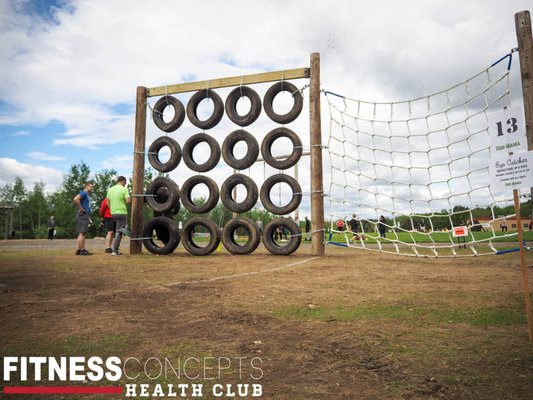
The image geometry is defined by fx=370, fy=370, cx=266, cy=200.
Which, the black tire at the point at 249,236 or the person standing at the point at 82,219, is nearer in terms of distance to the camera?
the person standing at the point at 82,219

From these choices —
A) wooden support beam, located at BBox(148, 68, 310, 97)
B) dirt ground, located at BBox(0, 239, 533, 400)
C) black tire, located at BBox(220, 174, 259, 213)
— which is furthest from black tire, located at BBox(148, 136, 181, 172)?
dirt ground, located at BBox(0, 239, 533, 400)

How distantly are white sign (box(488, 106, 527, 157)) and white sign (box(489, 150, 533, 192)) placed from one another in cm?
6

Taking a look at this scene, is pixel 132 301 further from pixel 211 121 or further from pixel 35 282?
pixel 211 121

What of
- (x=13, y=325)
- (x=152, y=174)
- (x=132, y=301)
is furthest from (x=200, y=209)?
(x=152, y=174)

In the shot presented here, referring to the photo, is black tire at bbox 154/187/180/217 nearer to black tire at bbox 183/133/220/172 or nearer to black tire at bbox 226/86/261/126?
black tire at bbox 183/133/220/172

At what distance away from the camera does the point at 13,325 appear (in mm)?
3410

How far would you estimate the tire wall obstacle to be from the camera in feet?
30.0

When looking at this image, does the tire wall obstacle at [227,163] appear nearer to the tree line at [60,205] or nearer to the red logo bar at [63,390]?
the red logo bar at [63,390]

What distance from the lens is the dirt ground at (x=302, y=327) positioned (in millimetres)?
2297

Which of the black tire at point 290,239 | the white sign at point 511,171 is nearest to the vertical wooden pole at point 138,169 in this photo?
the black tire at point 290,239

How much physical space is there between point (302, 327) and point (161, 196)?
25.6ft

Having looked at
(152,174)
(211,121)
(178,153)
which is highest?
(152,174)

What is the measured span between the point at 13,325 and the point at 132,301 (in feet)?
3.86

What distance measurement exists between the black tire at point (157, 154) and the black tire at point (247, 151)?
56.2 inches
